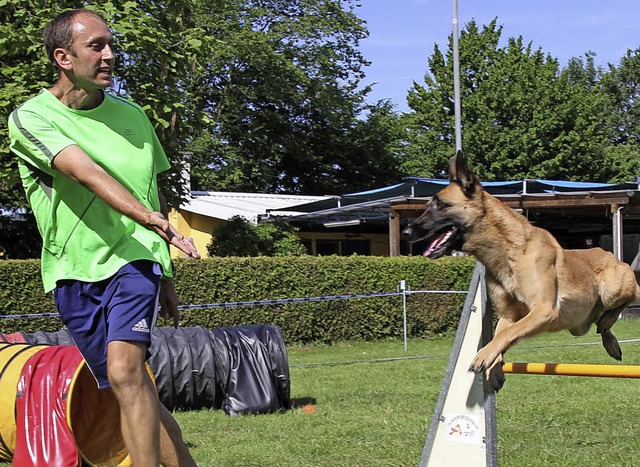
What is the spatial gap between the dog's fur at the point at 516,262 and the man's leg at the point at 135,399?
6.09 ft

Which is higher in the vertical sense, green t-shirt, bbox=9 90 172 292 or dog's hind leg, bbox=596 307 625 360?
green t-shirt, bbox=9 90 172 292

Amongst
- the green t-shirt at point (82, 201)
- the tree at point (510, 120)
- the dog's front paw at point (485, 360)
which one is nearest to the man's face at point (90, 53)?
the green t-shirt at point (82, 201)

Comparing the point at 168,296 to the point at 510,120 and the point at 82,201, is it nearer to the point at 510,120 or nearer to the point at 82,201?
the point at 82,201

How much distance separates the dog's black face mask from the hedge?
10850 mm

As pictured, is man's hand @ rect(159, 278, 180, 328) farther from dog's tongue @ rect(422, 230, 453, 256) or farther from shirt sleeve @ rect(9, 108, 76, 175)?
dog's tongue @ rect(422, 230, 453, 256)

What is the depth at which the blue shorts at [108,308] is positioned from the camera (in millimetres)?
3225

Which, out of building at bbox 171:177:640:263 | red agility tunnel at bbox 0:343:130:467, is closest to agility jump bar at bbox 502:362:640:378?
red agility tunnel at bbox 0:343:130:467

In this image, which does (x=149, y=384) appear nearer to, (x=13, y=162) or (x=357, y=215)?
(x=13, y=162)

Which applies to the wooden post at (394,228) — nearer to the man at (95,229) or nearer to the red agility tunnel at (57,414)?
the red agility tunnel at (57,414)

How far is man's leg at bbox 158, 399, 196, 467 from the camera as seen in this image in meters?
3.82

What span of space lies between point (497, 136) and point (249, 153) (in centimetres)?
1237

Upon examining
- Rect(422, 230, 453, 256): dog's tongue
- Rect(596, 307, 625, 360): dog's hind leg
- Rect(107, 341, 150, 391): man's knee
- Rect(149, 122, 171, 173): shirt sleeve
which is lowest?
Rect(596, 307, 625, 360): dog's hind leg

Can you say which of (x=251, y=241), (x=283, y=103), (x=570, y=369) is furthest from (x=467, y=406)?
(x=283, y=103)

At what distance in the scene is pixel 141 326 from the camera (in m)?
3.24
